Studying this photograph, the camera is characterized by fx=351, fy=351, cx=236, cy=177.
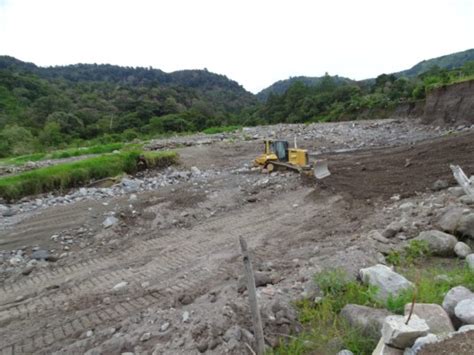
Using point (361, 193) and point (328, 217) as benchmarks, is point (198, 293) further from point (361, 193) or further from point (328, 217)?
point (361, 193)

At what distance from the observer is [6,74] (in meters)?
47.7

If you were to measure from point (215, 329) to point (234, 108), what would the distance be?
284 feet

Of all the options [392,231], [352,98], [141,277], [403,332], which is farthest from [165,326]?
[352,98]

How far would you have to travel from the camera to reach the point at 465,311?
2.79m

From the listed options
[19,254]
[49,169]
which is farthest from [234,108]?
[19,254]

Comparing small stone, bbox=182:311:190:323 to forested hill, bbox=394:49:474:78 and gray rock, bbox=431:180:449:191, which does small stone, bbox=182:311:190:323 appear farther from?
forested hill, bbox=394:49:474:78

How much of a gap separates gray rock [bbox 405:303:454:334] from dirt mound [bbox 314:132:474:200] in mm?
5656

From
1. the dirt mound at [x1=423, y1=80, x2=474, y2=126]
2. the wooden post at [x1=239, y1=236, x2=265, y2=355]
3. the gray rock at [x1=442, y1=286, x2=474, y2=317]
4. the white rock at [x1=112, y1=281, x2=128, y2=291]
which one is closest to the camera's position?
the wooden post at [x1=239, y1=236, x2=265, y2=355]

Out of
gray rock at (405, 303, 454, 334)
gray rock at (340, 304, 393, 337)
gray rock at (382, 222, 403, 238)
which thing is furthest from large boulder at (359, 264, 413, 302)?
gray rock at (382, 222, 403, 238)

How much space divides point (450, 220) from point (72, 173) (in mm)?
→ 11748

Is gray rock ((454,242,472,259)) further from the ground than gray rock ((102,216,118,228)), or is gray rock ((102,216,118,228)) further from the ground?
gray rock ((454,242,472,259))

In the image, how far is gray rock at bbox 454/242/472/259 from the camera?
179 inches

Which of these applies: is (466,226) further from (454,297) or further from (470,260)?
(454,297)

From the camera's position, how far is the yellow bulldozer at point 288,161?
11000 mm
